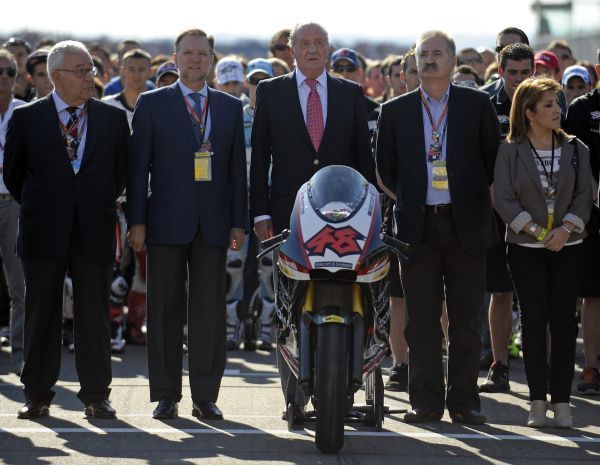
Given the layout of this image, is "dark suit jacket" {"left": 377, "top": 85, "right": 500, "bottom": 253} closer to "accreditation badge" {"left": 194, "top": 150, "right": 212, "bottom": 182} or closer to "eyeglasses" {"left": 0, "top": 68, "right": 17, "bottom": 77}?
"accreditation badge" {"left": 194, "top": 150, "right": 212, "bottom": 182}

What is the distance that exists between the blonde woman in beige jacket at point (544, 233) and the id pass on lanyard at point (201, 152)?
1772 mm

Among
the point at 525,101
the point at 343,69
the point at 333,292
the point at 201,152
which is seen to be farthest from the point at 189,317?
the point at 343,69

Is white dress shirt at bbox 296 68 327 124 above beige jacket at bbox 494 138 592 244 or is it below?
above

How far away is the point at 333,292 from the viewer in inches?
340

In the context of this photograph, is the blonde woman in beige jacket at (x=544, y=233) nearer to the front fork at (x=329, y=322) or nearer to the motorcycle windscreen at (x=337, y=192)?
the motorcycle windscreen at (x=337, y=192)

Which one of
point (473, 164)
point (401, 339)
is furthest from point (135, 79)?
point (473, 164)

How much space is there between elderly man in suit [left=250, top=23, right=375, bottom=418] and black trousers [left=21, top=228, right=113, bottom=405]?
109 centimetres

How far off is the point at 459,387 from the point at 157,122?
2486mm

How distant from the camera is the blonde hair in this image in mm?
9773

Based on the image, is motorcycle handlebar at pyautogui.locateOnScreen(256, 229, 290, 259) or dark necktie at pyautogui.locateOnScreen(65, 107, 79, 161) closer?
motorcycle handlebar at pyautogui.locateOnScreen(256, 229, 290, 259)

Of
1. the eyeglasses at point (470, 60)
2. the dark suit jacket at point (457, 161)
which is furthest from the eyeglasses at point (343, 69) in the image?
the dark suit jacket at point (457, 161)

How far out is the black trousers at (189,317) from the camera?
9.95m

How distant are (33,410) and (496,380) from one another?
334cm

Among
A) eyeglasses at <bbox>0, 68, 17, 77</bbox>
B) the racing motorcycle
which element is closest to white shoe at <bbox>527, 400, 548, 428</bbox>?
the racing motorcycle
